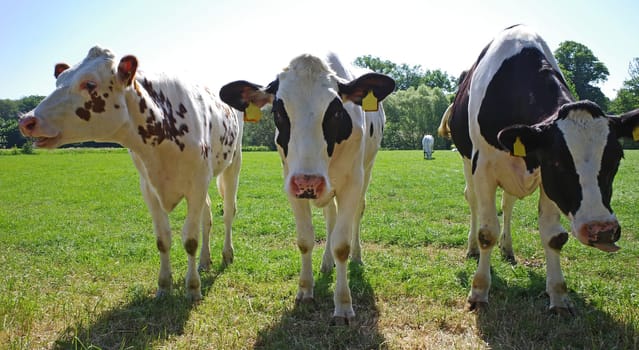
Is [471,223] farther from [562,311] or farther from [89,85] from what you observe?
[89,85]

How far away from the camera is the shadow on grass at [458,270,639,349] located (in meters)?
3.31

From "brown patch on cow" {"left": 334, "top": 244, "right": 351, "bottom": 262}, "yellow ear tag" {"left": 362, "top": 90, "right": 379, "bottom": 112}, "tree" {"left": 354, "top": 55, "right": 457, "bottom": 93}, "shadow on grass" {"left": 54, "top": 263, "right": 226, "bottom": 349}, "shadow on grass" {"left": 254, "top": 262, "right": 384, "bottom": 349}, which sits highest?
"tree" {"left": 354, "top": 55, "right": 457, "bottom": 93}

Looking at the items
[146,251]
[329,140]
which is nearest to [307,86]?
[329,140]

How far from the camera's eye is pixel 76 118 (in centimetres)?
392

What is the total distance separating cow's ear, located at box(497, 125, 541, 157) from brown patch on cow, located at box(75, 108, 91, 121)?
138 inches

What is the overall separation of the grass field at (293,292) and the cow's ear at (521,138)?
4.76 ft

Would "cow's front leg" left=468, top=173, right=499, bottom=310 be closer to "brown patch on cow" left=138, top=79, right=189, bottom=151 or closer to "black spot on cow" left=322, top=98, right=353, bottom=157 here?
"black spot on cow" left=322, top=98, right=353, bottom=157

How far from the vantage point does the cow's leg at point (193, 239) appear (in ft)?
15.1

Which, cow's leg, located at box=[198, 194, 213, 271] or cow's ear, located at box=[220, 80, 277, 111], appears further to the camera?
cow's leg, located at box=[198, 194, 213, 271]

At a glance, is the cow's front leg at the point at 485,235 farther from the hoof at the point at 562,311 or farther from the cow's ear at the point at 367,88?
the cow's ear at the point at 367,88

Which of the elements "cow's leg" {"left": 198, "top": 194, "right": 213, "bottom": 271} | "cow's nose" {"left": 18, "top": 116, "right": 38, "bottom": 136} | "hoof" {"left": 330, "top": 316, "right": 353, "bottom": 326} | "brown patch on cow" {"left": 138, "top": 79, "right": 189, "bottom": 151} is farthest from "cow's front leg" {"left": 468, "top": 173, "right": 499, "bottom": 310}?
"cow's nose" {"left": 18, "top": 116, "right": 38, "bottom": 136}

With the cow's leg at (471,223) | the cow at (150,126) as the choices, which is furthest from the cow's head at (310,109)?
the cow's leg at (471,223)

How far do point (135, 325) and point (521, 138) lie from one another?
11.7 ft

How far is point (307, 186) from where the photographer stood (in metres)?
3.28
